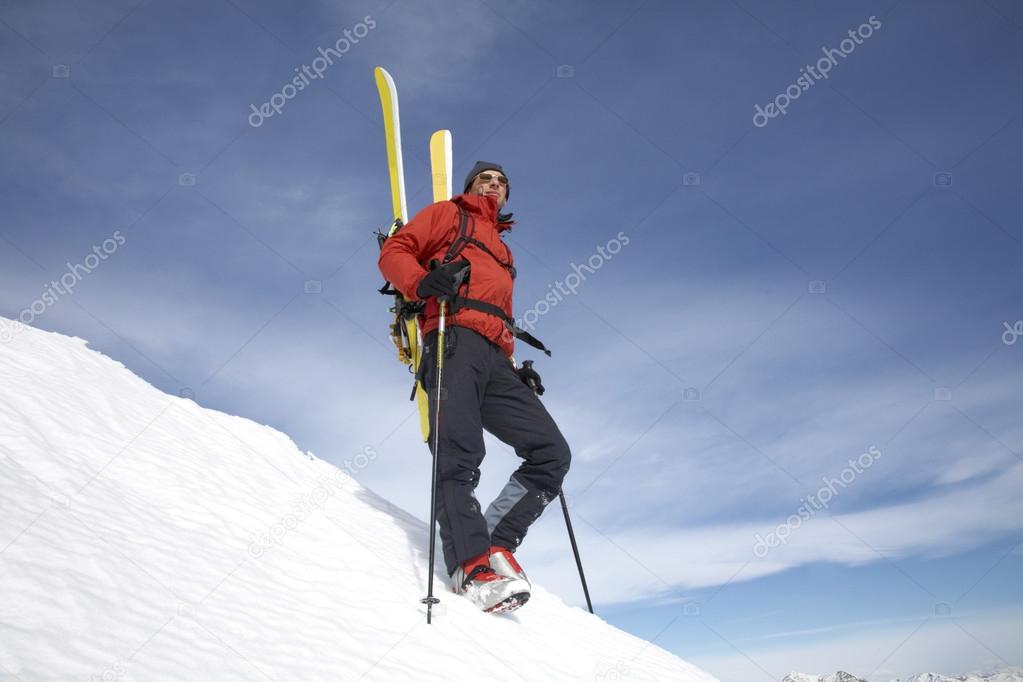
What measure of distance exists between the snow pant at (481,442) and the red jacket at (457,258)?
0.36ft

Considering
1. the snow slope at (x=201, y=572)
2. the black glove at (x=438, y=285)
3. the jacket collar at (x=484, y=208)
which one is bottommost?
the snow slope at (x=201, y=572)

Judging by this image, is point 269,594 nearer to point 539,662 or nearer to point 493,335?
point 539,662

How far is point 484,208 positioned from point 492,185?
0.50 meters

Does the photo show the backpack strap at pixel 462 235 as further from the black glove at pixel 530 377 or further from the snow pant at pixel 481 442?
the black glove at pixel 530 377

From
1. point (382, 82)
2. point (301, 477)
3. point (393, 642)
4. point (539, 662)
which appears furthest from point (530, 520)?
point (382, 82)

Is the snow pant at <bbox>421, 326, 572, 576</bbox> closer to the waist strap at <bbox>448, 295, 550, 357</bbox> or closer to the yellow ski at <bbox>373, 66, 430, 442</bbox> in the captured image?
the waist strap at <bbox>448, 295, 550, 357</bbox>

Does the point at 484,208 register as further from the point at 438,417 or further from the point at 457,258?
the point at 438,417

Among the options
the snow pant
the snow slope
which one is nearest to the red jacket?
the snow pant

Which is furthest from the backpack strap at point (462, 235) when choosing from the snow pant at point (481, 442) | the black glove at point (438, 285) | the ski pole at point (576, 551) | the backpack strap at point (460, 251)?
the ski pole at point (576, 551)

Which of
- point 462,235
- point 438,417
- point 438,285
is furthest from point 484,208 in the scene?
point 438,417

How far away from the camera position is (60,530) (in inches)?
123

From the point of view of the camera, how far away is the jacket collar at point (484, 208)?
16.4 feet

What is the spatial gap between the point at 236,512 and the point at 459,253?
7.93 ft

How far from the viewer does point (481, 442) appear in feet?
13.9
